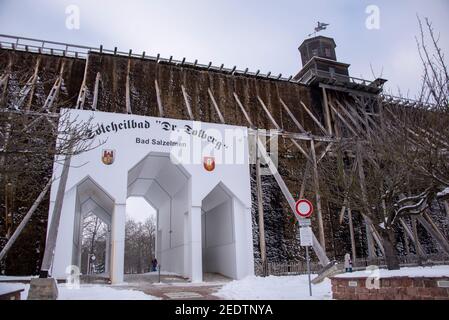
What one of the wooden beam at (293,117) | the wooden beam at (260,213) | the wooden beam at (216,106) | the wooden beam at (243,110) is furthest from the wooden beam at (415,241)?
the wooden beam at (216,106)

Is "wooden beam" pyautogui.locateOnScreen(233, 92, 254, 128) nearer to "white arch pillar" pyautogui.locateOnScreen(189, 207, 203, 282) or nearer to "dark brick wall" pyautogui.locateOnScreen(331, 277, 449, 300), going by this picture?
"white arch pillar" pyautogui.locateOnScreen(189, 207, 203, 282)

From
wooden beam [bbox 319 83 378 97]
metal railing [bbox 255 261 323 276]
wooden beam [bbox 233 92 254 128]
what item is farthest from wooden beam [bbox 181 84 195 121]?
wooden beam [bbox 319 83 378 97]

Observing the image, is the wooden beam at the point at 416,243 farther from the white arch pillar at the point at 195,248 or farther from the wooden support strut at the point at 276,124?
the white arch pillar at the point at 195,248

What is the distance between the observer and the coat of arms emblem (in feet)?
44.1

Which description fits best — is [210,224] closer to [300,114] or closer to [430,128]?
[300,114]

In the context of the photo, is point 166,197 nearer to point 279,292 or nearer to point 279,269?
point 279,269

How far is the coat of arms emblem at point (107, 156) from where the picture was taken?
13.4 metres

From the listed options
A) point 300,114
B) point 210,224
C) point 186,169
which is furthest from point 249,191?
point 300,114

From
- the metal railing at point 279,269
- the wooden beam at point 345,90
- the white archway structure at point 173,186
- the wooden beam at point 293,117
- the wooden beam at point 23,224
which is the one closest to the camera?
the wooden beam at point 23,224

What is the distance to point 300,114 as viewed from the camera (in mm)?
21719

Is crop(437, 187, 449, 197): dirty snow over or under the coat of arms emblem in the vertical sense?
under

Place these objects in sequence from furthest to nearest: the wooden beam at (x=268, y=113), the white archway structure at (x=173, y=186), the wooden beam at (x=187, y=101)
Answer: the wooden beam at (x=268, y=113), the wooden beam at (x=187, y=101), the white archway structure at (x=173, y=186)

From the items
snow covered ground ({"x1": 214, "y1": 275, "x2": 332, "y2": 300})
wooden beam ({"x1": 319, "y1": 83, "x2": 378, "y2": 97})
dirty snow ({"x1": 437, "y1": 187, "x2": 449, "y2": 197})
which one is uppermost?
wooden beam ({"x1": 319, "y1": 83, "x2": 378, "y2": 97})
